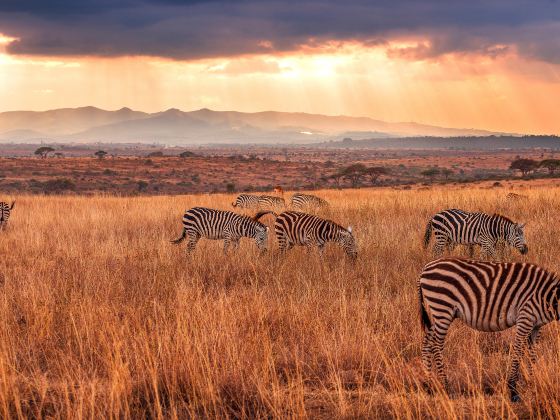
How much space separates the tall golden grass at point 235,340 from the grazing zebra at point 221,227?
56 cm

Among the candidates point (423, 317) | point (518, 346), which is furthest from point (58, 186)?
point (518, 346)

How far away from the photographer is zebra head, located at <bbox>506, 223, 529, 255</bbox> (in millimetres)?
12078

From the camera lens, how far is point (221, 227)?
1410 cm

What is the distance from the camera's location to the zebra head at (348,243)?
12320mm

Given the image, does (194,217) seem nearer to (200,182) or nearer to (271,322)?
(271,322)

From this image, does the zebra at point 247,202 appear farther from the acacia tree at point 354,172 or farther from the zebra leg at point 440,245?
the acacia tree at point 354,172

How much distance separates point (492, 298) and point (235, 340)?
2.72 meters

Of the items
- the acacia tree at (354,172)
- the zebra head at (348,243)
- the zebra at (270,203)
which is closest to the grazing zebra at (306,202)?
the zebra at (270,203)

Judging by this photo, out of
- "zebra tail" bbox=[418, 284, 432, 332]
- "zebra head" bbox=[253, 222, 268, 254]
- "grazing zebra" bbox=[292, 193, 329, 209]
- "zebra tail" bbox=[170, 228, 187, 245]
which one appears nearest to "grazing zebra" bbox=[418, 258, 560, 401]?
"zebra tail" bbox=[418, 284, 432, 332]

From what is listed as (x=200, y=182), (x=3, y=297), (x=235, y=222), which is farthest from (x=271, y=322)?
(x=200, y=182)

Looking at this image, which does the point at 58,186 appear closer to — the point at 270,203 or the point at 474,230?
the point at 270,203

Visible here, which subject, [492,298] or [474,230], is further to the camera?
[474,230]

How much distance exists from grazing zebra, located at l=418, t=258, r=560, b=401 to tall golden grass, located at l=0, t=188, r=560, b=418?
0.38 m

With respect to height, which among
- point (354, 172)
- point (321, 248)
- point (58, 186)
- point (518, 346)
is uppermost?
point (354, 172)
